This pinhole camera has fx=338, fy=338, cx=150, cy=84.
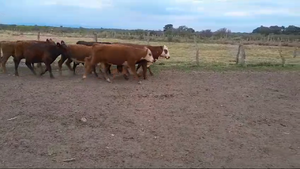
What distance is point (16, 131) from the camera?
581 centimetres

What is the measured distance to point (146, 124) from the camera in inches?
248

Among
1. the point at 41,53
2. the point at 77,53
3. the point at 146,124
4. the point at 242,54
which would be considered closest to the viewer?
the point at 146,124

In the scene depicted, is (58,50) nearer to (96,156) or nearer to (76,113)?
(76,113)

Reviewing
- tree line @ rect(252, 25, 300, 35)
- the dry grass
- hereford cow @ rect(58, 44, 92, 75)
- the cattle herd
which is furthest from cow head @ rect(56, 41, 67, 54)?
tree line @ rect(252, 25, 300, 35)

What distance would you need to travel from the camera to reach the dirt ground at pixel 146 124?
4.93m

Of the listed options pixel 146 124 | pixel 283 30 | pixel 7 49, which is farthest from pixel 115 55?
pixel 283 30

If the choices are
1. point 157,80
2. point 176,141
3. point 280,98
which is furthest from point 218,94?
point 176,141

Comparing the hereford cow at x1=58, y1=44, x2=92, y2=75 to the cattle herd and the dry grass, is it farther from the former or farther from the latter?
the dry grass

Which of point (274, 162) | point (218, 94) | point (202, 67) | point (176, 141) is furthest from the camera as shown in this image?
point (202, 67)

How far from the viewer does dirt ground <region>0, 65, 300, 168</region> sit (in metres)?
4.93

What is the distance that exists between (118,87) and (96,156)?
15.1 feet

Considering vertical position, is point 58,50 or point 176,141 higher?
point 58,50

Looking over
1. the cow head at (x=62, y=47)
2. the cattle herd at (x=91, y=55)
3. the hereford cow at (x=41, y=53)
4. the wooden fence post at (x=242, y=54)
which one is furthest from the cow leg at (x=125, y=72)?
the wooden fence post at (x=242, y=54)

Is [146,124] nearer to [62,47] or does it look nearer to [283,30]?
[62,47]
